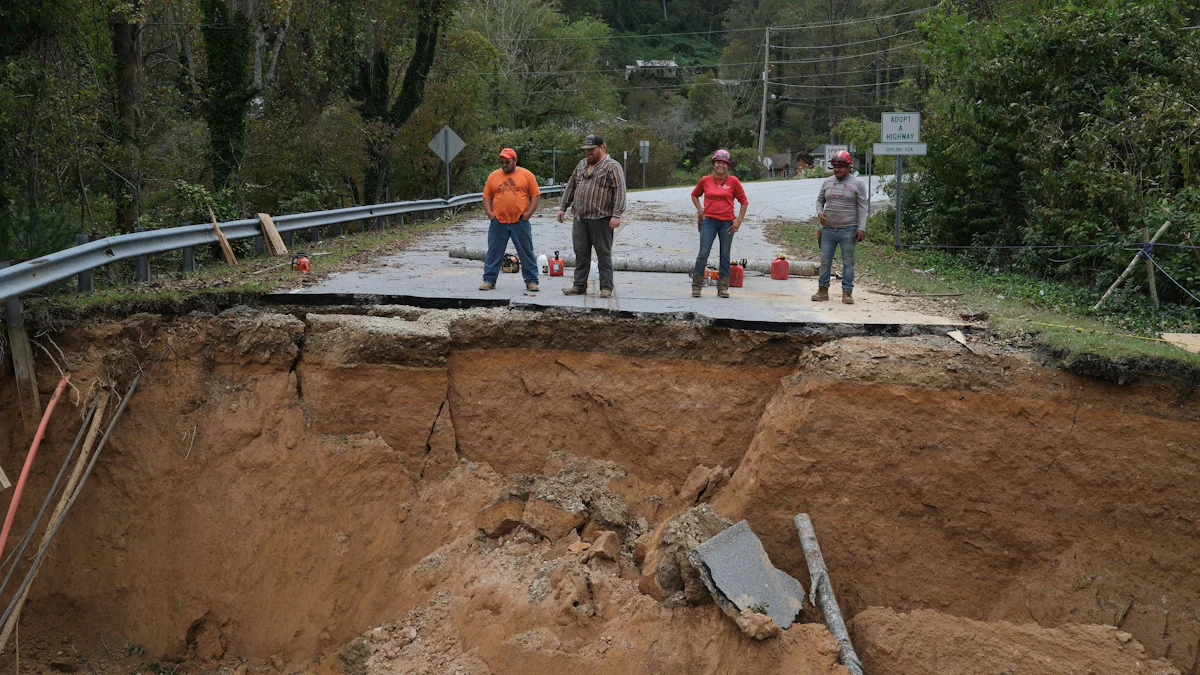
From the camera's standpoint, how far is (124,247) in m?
8.99

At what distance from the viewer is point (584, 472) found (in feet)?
25.2

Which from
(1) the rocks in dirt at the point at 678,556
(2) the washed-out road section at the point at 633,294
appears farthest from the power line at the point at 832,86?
(1) the rocks in dirt at the point at 678,556

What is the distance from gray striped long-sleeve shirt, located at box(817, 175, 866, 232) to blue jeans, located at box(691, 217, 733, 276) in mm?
1044

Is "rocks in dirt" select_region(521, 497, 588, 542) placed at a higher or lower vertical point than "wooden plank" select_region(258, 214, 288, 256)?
lower

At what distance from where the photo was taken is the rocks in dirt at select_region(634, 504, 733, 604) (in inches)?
245

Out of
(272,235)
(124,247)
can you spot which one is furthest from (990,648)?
(272,235)

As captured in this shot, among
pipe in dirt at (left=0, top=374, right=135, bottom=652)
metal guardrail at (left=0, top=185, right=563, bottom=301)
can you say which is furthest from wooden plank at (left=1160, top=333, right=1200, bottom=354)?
metal guardrail at (left=0, top=185, right=563, bottom=301)

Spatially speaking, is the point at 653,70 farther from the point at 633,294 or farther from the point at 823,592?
the point at 823,592

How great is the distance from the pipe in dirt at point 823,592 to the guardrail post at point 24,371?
6048 millimetres

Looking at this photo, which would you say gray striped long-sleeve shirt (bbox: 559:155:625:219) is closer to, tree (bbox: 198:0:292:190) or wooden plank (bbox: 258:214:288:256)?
wooden plank (bbox: 258:214:288:256)

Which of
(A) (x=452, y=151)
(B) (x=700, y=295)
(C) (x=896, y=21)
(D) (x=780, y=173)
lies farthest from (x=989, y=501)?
(C) (x=896, y=21)

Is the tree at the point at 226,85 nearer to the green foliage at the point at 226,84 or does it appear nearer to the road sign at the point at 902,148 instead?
the green foliage at the point at 226,84

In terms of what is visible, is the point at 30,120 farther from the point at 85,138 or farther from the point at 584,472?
the point at 584,472

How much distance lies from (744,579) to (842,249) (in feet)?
13.9
